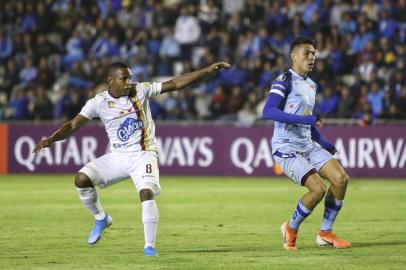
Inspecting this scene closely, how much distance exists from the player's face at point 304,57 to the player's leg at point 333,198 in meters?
1.11

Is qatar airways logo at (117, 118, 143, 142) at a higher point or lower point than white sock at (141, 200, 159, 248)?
higher

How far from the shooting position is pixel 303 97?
1118 centimetres

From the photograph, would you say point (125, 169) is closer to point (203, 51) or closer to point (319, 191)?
point (319, 191)

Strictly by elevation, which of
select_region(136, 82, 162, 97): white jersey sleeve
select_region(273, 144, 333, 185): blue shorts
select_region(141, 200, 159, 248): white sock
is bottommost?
select_region(141, 200, 159, 248): white sock

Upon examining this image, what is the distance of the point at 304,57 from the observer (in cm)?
1123

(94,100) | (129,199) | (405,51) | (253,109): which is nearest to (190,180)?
(253,109)

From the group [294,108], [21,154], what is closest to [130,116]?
[294,108]

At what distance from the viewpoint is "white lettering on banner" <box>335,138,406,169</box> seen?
2256 cm

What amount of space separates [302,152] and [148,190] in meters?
1.91

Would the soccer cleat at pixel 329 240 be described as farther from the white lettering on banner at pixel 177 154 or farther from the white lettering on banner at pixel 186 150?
the white lettering on banner at pixel 177 154

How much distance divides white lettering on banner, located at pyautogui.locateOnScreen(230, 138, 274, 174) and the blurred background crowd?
951mm

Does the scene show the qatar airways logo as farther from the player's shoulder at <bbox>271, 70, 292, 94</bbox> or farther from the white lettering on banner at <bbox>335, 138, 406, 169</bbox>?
the white lettering on banner at <bbox>335, 138, 406, 169</bbox>

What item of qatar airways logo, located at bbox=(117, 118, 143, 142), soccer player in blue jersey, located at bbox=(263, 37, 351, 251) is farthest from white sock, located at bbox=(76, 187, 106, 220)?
soccer player in blue jersey, located at bbox=(263, 37, 351, 251)

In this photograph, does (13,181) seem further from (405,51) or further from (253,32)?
(405,51)
